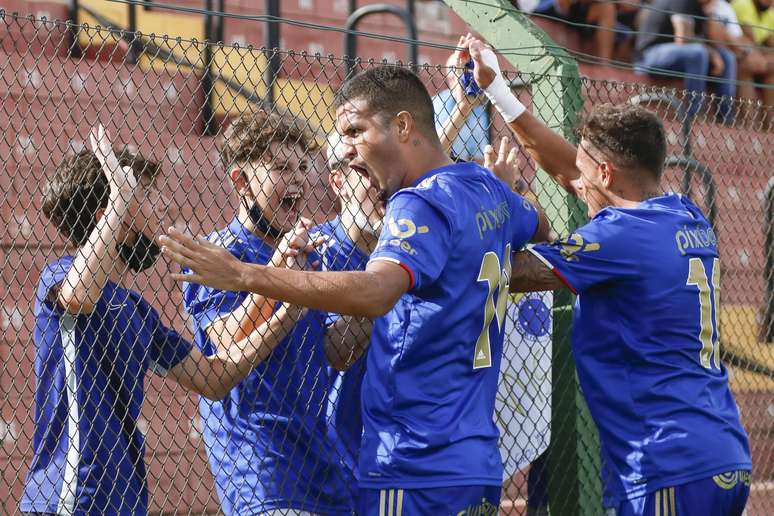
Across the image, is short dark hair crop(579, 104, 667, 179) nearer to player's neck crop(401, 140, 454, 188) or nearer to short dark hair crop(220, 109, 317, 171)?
player's neck crop(401, 140, 454, 188)

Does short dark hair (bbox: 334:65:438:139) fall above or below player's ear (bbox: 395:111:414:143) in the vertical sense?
above

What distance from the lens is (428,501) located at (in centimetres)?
269

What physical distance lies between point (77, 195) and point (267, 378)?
2.39 feet

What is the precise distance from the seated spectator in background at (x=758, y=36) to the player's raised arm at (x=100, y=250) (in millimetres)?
7373

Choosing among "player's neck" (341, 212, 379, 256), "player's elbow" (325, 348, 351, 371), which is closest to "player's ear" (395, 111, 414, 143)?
"player's neck" (341, 212, 379, 256)

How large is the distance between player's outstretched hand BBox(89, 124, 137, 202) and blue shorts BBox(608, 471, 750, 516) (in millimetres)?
1637

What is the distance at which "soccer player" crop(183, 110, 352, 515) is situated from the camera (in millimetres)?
3125

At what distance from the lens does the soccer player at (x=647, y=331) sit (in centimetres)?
314

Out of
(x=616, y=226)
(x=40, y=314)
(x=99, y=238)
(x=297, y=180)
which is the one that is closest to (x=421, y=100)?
(x=297, y=180)

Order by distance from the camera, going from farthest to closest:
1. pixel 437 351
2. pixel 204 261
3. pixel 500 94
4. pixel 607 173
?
1. pixel 500 94
2. pixel 607 173
3. pixel 437 351
4. pixel 204 261

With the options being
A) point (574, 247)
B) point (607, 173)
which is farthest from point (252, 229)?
point (607, 173)

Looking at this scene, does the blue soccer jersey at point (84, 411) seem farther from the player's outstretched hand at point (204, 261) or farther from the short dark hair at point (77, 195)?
the player's outstretched hand at point (204, 261)

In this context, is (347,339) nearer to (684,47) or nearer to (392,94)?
(392,94)

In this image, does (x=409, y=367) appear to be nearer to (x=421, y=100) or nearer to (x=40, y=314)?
(x=421, y=100)
